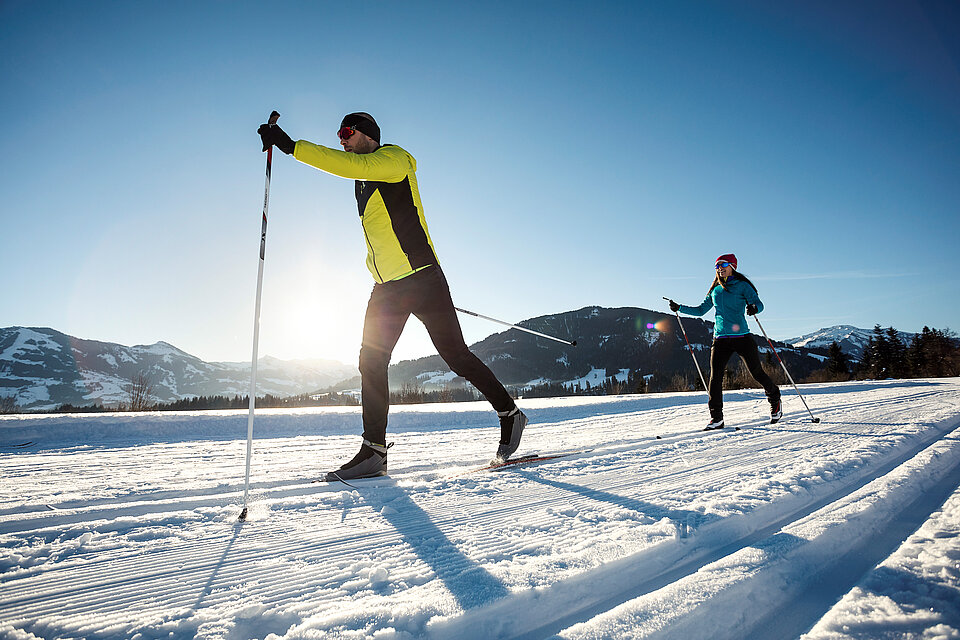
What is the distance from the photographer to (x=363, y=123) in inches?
105

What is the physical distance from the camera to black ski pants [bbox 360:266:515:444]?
2533 millimetres

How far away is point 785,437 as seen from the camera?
3455 millimetres

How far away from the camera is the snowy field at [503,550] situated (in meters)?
0.88

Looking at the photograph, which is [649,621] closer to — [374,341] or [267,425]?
[374,341]

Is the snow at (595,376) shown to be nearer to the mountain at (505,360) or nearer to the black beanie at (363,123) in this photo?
the mountain at (505,360)

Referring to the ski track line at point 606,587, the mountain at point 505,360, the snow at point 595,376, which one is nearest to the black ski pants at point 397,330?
the ski track line at point 606,587

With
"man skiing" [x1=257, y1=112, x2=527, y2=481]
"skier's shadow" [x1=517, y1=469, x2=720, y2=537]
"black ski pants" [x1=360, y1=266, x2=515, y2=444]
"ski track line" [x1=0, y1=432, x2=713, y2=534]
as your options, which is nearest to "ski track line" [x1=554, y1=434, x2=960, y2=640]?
"skier's shadow" [x1=517, y1=469, x2=720, y2=537]

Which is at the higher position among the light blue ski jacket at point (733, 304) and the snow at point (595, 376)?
the light blue ski jacket at point (733, 304)

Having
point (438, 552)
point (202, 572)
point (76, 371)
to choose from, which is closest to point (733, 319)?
point (438, 552)

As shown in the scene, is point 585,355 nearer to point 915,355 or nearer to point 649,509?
point 915,355

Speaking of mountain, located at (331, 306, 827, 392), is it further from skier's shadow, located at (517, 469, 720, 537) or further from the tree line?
skier's shadow, located at (517, 469, 720, 537)

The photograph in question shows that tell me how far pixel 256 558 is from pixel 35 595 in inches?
18.9

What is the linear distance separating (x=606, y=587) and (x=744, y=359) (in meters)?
5.10

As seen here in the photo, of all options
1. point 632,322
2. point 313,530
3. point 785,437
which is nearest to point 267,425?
point 313,530
